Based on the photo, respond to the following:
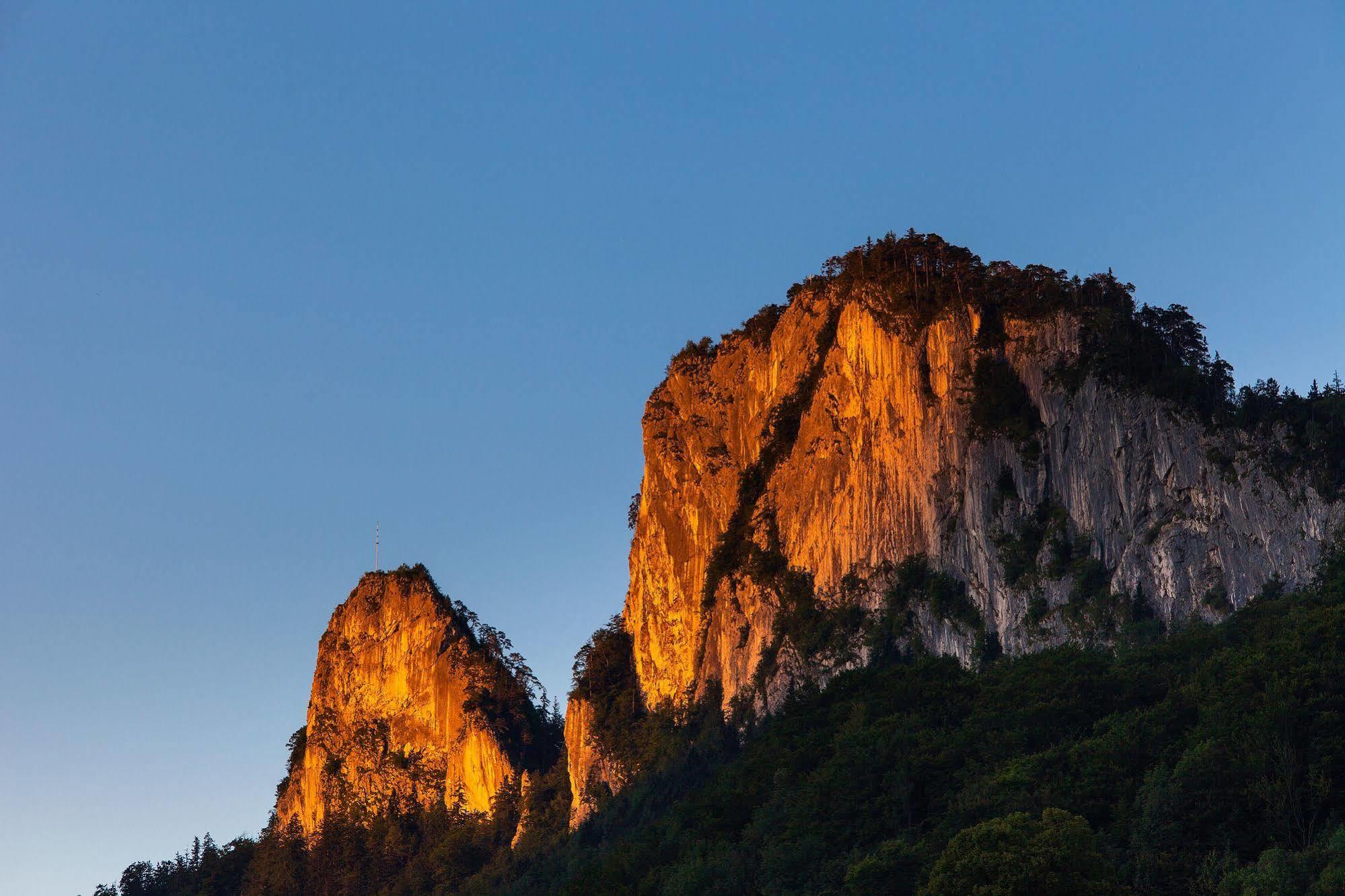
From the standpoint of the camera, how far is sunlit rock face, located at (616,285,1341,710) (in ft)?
234

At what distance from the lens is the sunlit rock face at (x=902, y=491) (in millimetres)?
71375

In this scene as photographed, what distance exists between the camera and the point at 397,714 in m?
127

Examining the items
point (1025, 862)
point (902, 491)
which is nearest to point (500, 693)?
point (902, 491)

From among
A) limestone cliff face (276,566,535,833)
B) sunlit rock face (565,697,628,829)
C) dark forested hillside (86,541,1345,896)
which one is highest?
limestone cliff face (276,566,535,833)

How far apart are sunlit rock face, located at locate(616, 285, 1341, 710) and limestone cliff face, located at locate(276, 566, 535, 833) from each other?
1815 cm

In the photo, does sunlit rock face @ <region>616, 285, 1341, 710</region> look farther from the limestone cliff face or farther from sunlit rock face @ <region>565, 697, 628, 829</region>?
the limestone cliff face

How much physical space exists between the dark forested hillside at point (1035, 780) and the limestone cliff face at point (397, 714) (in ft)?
89.4

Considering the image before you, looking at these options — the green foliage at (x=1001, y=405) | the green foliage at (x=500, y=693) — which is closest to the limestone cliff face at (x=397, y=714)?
the green foliage at (x=500, y=693)

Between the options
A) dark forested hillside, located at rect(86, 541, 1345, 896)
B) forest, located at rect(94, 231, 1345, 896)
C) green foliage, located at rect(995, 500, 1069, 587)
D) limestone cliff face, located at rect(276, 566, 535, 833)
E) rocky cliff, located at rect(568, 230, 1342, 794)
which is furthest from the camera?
limestone cliff face, located at rect(276, 566, 535, 833)

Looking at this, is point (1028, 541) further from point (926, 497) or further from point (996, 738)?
point (996, 738)

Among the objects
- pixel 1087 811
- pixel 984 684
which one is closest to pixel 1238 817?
pixel 1087 811

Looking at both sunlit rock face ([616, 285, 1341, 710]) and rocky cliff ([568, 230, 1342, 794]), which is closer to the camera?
sunlit rock face ([616, 285, 1341, 710])

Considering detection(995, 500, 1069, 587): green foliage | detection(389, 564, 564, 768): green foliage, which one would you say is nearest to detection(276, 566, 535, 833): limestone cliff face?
detection(389, 564, 564, 768): green foliage

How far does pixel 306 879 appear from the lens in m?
120
